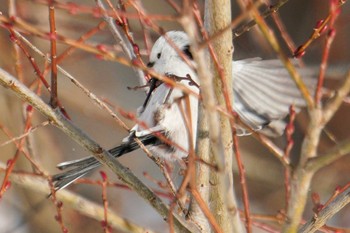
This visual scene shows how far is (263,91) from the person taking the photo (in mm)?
1744

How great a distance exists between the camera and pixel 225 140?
1265 mm

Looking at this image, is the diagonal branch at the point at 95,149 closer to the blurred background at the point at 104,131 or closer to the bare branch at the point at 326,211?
the bare branch at the point at 326,211

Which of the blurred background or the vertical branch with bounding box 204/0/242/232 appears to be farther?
the blurred background

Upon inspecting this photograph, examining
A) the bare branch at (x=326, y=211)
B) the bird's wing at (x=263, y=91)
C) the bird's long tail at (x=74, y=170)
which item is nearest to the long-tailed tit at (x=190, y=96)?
the bird's wing at (x=263, y=91)

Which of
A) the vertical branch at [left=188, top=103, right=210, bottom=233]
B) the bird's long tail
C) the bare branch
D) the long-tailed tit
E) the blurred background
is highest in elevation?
the blurred background

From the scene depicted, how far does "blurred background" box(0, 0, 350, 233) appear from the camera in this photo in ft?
9.56

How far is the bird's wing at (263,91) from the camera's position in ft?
5.62

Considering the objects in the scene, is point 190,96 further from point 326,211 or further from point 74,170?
point 326,211

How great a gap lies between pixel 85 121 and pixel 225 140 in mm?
2496

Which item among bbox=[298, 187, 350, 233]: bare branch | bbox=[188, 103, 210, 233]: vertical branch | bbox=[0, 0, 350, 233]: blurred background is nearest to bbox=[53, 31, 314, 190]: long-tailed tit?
bbox=[188, 103, 210, 233]: vertical branch

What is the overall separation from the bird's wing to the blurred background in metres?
0.86

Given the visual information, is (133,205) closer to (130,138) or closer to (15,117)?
(15,117)

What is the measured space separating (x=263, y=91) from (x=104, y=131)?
2053 mm

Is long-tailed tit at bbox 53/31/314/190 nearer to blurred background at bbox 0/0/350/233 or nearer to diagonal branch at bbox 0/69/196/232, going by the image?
diagonal branch at bbox 0/69/196/232
